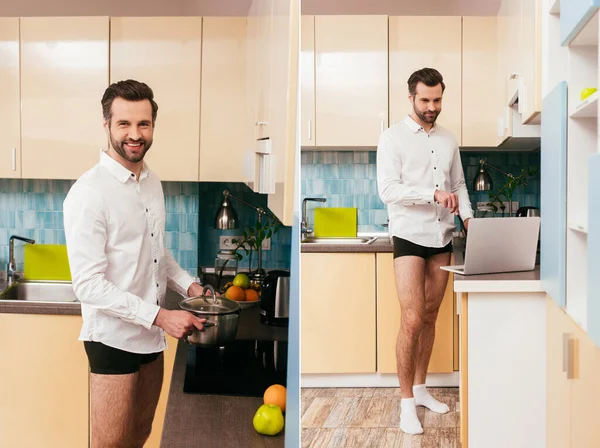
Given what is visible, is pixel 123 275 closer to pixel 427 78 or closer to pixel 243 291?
pixel 243 291

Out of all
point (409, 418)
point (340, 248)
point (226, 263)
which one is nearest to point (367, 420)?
point (409, 418)

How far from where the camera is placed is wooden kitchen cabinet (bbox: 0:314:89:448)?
7.18ft

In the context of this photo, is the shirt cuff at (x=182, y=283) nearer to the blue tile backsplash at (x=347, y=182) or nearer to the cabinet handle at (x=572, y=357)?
the cabinet handle at (x=572, y=357)

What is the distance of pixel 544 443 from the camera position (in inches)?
89.0

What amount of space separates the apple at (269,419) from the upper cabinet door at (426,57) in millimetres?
2218

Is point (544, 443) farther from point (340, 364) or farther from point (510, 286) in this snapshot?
point (340, 364)

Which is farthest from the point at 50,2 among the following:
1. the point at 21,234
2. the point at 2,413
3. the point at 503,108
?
the point at 503,108

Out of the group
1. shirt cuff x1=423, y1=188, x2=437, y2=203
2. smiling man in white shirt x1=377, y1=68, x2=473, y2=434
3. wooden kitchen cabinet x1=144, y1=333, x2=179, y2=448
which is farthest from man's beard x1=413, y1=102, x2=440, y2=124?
wooden kitchen cabinet x1=144, y1=333, x2=179, y2=448

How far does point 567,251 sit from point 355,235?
188 centimetres

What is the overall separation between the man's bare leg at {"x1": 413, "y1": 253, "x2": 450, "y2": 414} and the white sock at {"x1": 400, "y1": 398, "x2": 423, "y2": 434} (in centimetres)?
20

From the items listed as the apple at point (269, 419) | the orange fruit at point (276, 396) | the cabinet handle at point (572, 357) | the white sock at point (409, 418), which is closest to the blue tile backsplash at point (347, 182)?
the white sock at point (409, 418)

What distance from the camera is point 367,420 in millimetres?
3113

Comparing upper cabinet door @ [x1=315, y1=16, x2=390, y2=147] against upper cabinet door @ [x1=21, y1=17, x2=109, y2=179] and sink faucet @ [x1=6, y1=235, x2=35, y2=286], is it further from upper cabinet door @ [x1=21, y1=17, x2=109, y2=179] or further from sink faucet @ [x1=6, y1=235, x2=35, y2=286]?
sink faucet @ [x1=6, y1=235, x2=35, y2=286]

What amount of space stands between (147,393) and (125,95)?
91 centimetres
